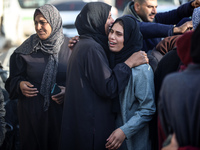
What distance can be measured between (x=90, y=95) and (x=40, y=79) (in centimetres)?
106

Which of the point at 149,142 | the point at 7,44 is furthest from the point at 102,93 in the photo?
the point at 7,44

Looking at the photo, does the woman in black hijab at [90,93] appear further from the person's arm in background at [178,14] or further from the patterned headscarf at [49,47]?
the person's arm in background at [178,14]

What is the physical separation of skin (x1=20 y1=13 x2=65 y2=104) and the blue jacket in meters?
0.94

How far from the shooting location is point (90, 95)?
99.7 inches

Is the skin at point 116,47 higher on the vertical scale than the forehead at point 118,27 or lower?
lower

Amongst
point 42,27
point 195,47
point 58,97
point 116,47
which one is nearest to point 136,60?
point 116,47

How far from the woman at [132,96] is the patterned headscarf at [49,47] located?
98 cm

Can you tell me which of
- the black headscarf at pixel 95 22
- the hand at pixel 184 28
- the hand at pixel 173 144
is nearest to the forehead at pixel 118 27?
the black headscarf at pixel 95 22

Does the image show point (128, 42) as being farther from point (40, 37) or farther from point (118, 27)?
point (40, 37)

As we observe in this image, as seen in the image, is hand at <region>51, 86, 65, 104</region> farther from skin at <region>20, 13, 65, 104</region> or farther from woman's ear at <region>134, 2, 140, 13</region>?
woman's ear at <region>134, 2, 140, 13</region>

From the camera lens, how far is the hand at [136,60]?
2.49m

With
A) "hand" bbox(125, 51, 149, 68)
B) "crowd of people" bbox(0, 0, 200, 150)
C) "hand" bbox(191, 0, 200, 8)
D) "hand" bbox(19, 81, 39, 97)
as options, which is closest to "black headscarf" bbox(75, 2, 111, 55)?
"crowd of people" bbox(0, 0, 200, 150)

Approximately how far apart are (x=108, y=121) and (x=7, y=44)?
35.8 feet

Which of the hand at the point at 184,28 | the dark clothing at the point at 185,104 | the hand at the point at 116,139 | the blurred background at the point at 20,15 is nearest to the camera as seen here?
the dark clothing at the point at 185,104
